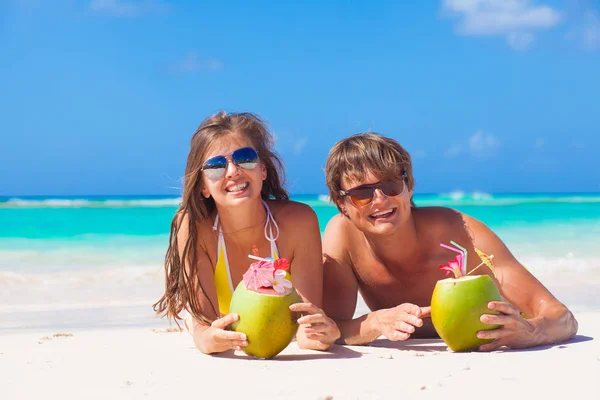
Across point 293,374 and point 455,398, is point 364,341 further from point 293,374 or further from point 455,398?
point 455,398

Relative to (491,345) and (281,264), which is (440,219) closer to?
(491,345)

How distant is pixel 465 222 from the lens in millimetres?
4492

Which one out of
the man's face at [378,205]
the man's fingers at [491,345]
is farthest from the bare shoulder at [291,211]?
the man's fingers at [491,345]

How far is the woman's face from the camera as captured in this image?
425cm

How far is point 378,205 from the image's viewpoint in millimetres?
4180

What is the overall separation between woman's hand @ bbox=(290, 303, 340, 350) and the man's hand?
0.90ft

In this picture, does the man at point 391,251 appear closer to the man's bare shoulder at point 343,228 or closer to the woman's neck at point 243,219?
the man's bare shoulder at point 343,228

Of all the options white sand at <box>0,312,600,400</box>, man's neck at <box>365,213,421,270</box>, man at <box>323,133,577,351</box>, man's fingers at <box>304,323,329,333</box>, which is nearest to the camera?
white sand at <box>0,312,600,400</box>

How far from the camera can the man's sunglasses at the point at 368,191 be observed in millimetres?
4184

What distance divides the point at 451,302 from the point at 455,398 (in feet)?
2.40

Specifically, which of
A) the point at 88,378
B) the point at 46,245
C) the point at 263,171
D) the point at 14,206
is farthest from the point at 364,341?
the point at 14,206

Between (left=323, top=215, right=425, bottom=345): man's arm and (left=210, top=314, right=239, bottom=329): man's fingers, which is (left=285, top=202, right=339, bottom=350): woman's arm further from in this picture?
(left=210, top=314, right=239, bottom=329): man's fingers

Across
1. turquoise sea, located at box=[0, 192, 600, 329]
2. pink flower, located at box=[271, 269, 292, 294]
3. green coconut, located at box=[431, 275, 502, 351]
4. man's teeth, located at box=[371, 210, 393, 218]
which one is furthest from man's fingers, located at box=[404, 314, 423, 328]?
turquoise sea, located at box=[0, 192, 600, 329]

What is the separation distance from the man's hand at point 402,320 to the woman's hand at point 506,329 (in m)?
0.32
